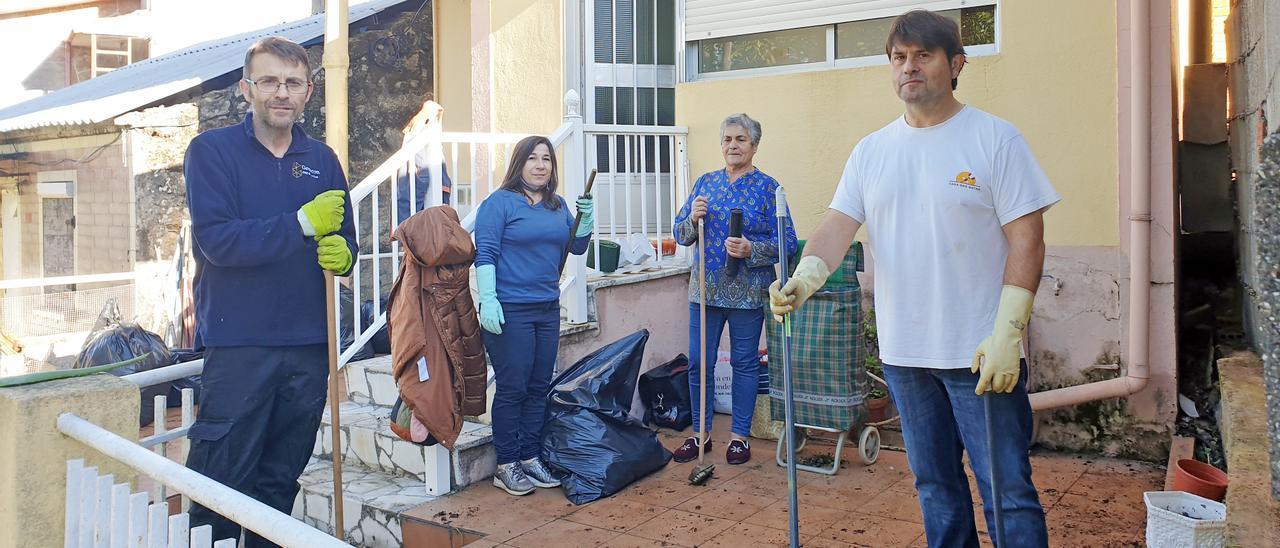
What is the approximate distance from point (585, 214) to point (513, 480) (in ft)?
4.43

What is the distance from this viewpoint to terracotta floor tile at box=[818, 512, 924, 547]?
3816 millimetres

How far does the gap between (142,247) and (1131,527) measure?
1061cm

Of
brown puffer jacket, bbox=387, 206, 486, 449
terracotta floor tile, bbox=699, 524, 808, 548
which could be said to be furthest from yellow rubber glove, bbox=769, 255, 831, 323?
brown puffer jacket, bbox=387, 206, 486, 449

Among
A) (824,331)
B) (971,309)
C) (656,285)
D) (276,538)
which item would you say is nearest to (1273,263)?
(971,309)

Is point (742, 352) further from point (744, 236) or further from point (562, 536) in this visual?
point (562, 536)

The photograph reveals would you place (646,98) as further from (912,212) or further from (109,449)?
(109,449)

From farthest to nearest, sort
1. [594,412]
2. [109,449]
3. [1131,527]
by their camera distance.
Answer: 1. [594,412]
2. [1131,527]
3. [109,449]

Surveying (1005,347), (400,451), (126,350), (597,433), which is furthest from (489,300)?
(126,350)

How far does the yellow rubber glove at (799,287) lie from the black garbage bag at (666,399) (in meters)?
2.90

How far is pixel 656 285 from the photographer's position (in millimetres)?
5973

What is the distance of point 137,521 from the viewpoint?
223 cm

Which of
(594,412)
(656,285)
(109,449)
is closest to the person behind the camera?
(109,449)

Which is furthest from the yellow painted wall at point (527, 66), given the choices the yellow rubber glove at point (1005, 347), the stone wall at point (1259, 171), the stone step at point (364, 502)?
the yellow rubber glove at point (1005, 347)

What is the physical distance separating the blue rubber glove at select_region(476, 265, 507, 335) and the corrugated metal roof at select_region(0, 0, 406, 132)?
18.5 feet
